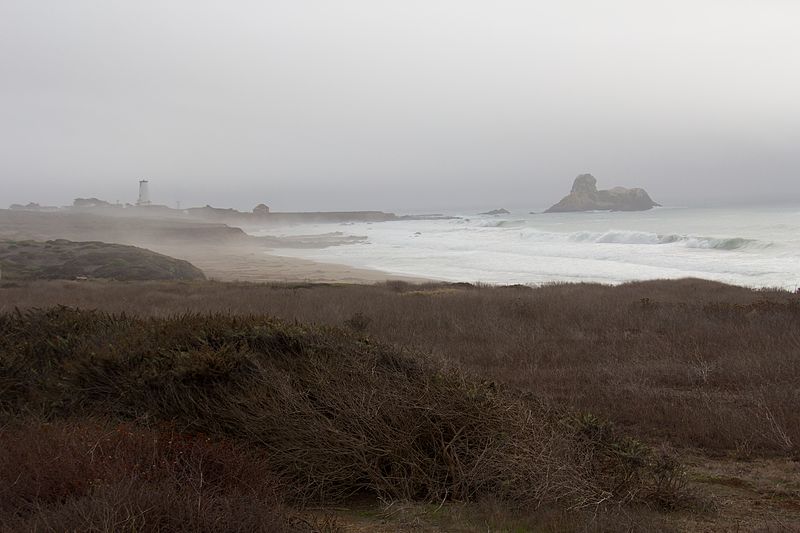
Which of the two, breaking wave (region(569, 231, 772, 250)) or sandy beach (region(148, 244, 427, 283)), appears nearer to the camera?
sandy beach (region(148, 244, 427, 283))

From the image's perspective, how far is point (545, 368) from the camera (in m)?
9.73

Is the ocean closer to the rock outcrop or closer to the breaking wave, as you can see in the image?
the breaking wave

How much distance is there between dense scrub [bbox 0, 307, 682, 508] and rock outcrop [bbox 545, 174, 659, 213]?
538 ft

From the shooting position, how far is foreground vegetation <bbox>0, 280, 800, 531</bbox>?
166 inches

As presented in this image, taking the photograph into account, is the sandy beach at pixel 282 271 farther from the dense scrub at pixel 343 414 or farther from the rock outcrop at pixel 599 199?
the rock outcrop at pixel 599 199

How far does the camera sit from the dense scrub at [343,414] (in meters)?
4.65

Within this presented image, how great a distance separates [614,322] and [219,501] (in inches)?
474

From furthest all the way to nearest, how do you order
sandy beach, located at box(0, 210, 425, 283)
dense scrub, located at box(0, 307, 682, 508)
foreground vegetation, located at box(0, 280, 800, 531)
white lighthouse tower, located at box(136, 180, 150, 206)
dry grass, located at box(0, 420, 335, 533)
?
white lighthouse tower, located at box(136, 180, 150, 206) < sandy beach, located at box(0, 210, 425, 283) < dense scrub, located at box(0, 307, 682, 508) < foreground vegetation, located at box(0, 280, 800, 531) < dry grass, located at box(0, 420, 335, 533)

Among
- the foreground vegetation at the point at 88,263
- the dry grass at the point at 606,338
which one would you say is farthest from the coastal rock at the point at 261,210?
the dry grass at the point at 606,338

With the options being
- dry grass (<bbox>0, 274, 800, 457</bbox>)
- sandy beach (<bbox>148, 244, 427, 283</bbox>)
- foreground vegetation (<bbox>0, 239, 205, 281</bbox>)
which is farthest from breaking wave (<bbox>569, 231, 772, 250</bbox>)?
foreground vegetation (<bbox>0, 239, 205, 281</bbox>)

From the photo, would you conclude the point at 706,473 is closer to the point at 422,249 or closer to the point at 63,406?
the point at 63,406

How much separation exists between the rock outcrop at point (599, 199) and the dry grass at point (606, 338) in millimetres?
147126

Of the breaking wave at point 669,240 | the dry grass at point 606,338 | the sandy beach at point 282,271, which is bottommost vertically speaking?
the sandy beach at point 282,271

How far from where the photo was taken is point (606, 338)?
12.1m
